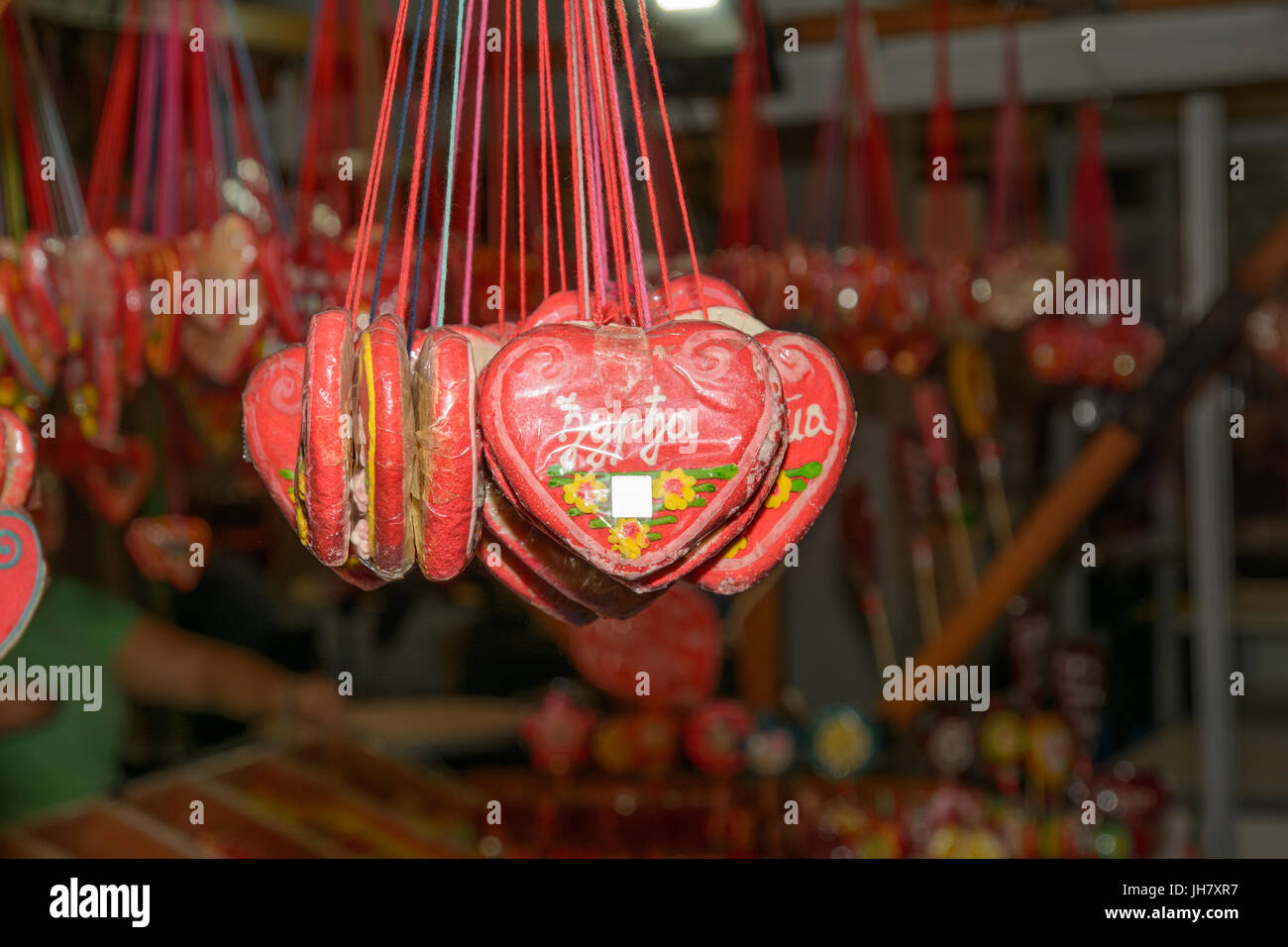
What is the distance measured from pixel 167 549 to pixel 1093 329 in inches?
63.8

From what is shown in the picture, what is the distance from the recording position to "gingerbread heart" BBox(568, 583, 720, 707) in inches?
104

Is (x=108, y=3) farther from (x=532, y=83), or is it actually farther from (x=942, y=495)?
(x=942, y=495)

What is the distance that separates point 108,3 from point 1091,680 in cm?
218

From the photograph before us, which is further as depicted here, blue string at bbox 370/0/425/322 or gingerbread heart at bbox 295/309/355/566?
blue string at bbox 370/0/425/322

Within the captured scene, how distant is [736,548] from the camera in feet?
2.68

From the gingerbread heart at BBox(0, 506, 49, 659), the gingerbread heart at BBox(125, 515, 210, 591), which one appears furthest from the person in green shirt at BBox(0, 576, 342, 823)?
the gingerbread heart at BBox(0, 506, 49, 659)

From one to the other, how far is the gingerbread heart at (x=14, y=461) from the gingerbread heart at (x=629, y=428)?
417 mm

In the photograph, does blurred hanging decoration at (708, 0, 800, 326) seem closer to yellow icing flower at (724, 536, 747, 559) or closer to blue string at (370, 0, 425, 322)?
blue string at (370, 0, 425, 322)

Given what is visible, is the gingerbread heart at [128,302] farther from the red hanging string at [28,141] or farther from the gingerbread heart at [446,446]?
the gingerbread heart at [446,446]

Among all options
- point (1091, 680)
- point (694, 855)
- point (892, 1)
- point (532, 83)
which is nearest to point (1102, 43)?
point (892, 1)

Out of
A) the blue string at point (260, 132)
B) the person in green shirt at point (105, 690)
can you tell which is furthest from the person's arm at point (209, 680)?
the blue string at point (260, 132)

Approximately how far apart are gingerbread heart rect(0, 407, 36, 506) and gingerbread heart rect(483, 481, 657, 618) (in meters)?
0.36

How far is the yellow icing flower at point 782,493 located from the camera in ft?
2.66

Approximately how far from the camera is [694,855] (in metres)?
2.52
